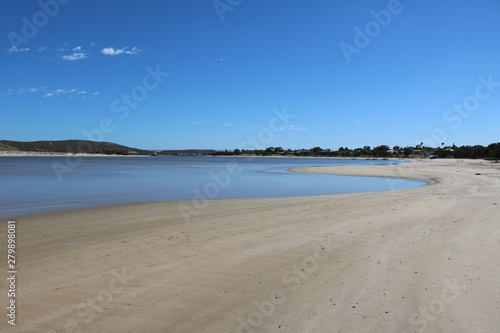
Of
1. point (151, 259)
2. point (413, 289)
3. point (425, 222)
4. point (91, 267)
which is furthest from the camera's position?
Answer: point (425, 222)

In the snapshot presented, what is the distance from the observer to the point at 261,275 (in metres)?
5.41

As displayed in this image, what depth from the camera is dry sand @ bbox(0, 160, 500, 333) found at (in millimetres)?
4023

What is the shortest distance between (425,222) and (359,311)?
19.9ft

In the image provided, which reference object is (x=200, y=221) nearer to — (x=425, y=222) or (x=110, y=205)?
(x=110, y=205)

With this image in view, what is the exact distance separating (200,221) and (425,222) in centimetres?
625

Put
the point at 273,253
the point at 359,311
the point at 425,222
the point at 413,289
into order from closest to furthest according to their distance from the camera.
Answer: the point at 359,311
the point at 413,289
the point at 273,253
the point at 425,222

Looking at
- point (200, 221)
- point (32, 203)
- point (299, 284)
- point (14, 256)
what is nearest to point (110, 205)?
point (32, 203)

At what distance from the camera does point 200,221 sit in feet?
32.0

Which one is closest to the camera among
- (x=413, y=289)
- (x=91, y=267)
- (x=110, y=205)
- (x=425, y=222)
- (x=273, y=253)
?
(x=413, y=289)

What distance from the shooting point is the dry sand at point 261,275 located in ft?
13.2

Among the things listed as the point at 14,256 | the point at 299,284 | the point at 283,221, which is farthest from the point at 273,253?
the point at 14,256

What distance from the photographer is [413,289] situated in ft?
15.8

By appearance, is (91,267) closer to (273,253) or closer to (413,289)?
(273,253)

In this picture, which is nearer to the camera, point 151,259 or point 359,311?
point 359,311
